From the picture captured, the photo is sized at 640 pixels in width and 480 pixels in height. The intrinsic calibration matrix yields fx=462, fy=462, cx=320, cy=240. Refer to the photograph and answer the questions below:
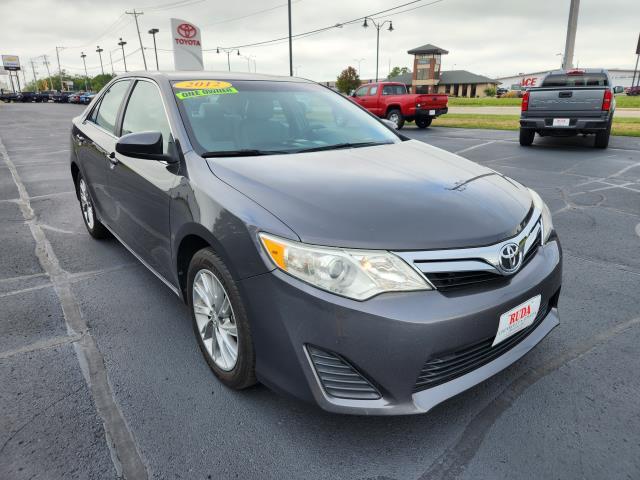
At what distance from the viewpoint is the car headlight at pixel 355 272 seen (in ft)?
5.64

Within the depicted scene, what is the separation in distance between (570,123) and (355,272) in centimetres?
987

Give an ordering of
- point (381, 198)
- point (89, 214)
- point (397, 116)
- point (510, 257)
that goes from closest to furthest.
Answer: point (510, 257) → point (381, 198) → point (89, 214) → point (397, 116)

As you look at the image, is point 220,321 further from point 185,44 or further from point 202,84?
point 185,44

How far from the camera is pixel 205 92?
9.73 ft

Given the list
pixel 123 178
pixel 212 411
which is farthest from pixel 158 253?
pixel 212 411

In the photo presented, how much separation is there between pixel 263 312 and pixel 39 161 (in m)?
10.2

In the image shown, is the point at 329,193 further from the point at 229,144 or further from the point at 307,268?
the point at 229,144

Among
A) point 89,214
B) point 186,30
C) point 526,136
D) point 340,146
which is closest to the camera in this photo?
point 340,146

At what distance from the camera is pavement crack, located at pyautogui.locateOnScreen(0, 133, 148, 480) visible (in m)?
1.92

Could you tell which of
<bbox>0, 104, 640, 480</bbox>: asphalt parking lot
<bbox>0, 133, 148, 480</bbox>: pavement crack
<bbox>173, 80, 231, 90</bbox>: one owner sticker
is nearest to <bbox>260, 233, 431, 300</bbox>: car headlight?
<bbox>0, 104, 640, 480</bbox>: asphalt parking lot

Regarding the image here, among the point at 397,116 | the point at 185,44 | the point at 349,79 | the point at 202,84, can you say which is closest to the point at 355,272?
the point at 202,84

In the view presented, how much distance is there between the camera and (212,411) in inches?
86.4

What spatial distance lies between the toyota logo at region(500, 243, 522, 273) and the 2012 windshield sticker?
204 centimetres

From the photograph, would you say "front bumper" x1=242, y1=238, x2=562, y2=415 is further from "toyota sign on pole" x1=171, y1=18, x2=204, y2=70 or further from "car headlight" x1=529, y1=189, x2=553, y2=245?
"toyota sign on pole" x1=171, y1=18, x2=204, y2=70
